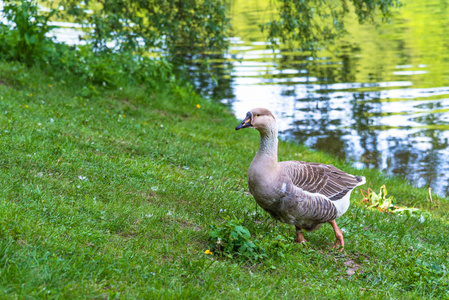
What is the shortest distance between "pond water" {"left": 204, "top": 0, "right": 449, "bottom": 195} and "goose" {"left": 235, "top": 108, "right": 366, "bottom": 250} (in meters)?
6.03

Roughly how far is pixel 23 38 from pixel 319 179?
420 inches

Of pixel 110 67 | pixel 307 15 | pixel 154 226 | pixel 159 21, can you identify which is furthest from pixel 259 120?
pixel 159 21

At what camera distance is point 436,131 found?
1412 cm

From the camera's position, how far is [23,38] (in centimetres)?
1316

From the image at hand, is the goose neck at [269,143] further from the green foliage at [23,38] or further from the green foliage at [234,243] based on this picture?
the green foliage at [23,38]

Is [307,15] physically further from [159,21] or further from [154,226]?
[154,226]

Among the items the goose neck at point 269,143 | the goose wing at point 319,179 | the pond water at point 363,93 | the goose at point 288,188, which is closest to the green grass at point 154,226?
the goose at point 288,188

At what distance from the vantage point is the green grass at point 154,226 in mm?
4160

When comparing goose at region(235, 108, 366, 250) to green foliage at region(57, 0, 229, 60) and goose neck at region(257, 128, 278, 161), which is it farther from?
green foliage at region(57, 0, 229, 60)

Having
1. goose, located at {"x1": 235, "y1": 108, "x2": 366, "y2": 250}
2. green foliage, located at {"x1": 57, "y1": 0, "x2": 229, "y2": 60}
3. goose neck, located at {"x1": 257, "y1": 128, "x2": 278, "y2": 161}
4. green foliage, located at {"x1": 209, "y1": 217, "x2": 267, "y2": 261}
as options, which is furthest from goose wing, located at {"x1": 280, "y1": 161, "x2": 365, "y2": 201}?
green foliage, located at {"x1": 57, "y1": 0, "x2": 229, "y2": 60}

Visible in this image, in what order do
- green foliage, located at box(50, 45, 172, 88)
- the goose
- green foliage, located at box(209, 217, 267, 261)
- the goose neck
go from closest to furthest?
green foliage, located at box(209, 217, 267, 261) → the goose → the goose neck → green foliage, located at box(50, 45, 172, 88)

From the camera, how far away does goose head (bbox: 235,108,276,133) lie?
215 inches

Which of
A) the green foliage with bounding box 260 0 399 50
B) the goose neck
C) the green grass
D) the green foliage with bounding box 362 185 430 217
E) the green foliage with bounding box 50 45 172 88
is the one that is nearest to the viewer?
the green grass

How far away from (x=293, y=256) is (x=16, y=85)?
904 centimetres
